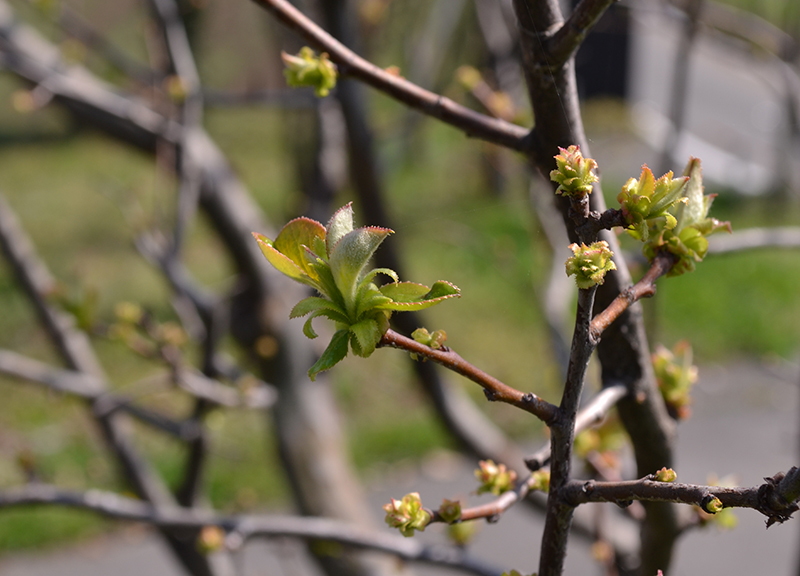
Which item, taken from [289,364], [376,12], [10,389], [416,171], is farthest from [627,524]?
[416,171]

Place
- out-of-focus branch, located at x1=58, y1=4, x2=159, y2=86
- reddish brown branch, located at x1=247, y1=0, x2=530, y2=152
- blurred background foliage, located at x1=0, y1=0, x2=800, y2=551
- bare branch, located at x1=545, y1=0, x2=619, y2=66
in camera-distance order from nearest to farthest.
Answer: bare branch, located at x1=545, y1=0, x2=619, y2=66
reddish brown branch, located at x1=247, y1=0, x2=530, y2=152
out-of-focus branch, located at x1=58, y1=4, x2=159, y2=86
blurred background foliage, located at x1=0, y1=0, x2=800, y2=551

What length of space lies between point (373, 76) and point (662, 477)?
1.50 ft

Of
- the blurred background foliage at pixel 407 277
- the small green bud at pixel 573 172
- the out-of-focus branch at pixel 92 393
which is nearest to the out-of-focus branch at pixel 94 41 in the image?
the blurred background foliage at pixel 407 277

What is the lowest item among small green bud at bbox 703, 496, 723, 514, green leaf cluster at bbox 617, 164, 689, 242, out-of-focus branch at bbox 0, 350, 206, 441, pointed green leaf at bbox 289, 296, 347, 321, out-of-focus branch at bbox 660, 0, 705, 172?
small green bud at bbox 703, 496, 723, 514

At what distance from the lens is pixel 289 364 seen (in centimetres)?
192

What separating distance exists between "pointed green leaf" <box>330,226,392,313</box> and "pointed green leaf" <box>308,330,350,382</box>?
0.14ft

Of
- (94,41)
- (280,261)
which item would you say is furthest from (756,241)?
(94,41)

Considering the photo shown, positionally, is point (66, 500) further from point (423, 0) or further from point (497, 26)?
point (423, 0)

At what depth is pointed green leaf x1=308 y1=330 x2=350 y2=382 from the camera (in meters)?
0.50

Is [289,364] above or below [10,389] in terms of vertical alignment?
below

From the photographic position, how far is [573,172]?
477 mm

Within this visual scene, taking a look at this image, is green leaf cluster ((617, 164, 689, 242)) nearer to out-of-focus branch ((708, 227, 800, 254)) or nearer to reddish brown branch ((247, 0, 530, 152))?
reddish brown branch ((247, 0, 530, 152))

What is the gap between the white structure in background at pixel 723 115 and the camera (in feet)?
17.1

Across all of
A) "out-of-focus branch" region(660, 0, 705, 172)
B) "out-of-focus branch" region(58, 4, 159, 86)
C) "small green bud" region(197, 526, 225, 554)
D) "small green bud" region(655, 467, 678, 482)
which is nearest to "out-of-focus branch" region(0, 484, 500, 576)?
"small green bud" region(197, 526, 225, 554)
